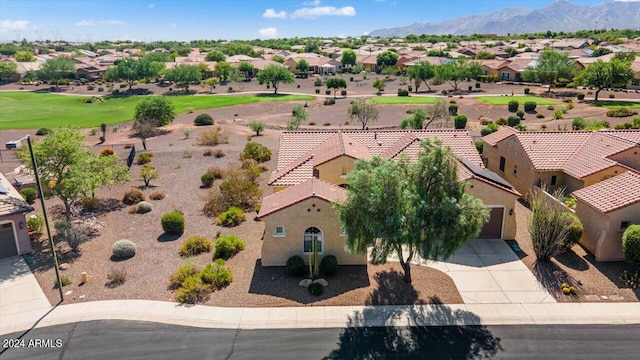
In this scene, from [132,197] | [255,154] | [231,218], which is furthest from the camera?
[255,154]

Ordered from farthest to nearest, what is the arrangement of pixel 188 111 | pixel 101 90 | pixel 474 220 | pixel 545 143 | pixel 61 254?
pixel 101 90, pixel 188 111, pixel 545 143, pixel 61 254, pixel 474 220

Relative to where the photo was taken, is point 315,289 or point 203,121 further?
point 203,121

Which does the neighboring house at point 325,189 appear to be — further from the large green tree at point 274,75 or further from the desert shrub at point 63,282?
the large green tree at point 274,75

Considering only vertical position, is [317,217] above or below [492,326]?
above

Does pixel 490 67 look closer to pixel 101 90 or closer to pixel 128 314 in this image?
pixel 101 90

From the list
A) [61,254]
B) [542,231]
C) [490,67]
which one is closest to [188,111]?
[61,254]

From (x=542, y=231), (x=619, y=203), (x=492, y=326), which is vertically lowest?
(x=492, y=326)

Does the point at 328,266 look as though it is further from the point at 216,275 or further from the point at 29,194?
the point at 29,194

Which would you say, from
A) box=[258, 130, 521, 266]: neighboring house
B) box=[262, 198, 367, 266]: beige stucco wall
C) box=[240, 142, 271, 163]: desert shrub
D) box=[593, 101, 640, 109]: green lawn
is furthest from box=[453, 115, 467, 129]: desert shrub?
box=[262, 198, 367, 266]: beige stucco wall

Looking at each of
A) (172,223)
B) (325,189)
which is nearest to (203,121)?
(172,223)
